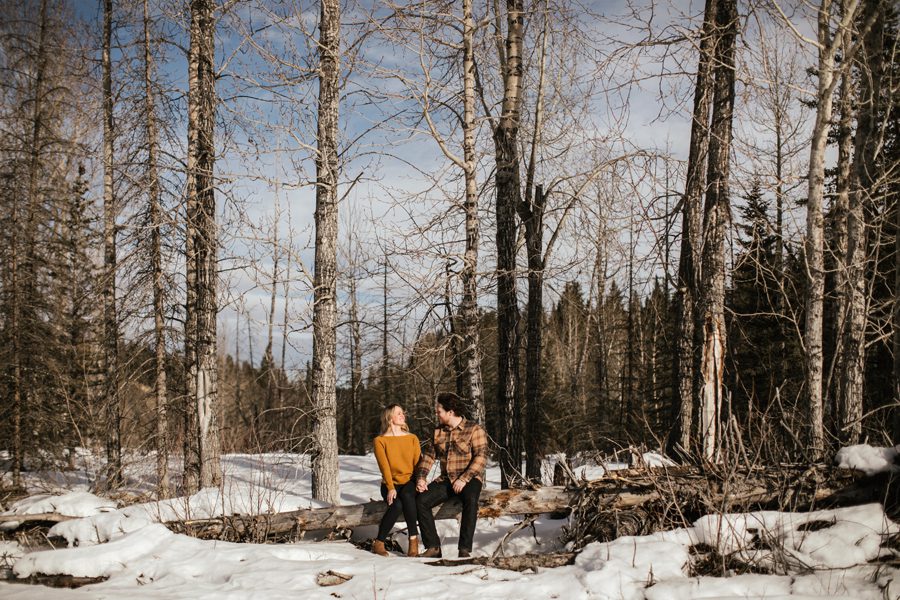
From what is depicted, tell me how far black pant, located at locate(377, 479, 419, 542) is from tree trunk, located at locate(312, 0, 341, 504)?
215 cm

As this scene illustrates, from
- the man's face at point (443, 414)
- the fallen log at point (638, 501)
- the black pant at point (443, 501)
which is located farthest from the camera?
the man's face at point (443, 414)

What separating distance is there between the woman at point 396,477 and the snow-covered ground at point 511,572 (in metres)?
0.45

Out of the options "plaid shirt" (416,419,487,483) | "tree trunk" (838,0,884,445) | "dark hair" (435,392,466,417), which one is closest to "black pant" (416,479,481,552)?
"plaid shirt" (416,419,487,483)

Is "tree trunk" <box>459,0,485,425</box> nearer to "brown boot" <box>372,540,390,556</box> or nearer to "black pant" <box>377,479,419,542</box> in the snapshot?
"black pant" <box>377,479,419,542</box>

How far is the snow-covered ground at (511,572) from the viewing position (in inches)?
178

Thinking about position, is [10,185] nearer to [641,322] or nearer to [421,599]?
[421,599]

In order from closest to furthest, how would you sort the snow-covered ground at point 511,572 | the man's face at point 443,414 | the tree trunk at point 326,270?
the snow-covered ground at point 511,572 → the man's face at point 443,414 → the tree trunk at point 326,270

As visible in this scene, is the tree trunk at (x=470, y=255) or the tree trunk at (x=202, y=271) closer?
the tree trunk at (x=470, y=255)

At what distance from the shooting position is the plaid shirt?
641 cm

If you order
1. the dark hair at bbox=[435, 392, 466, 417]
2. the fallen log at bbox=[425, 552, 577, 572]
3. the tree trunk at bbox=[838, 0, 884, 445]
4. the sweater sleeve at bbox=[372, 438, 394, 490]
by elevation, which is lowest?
the fallen log at bbox=[425, 552, 577, 572]

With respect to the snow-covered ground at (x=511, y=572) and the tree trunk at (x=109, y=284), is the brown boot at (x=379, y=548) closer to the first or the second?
the snow-covered ground at (x=511, y=572)

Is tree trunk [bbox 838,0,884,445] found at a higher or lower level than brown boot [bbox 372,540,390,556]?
higher

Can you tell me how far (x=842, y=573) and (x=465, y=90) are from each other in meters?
7.37

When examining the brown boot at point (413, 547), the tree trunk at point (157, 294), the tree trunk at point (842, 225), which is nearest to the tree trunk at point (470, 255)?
the brown boot at point (413, 547)
